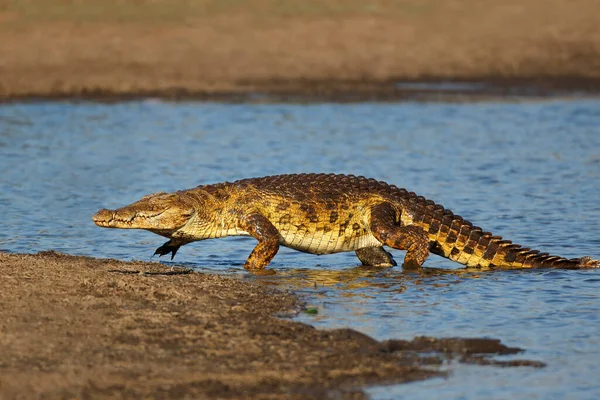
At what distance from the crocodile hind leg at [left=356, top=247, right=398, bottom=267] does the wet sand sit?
1.68 m

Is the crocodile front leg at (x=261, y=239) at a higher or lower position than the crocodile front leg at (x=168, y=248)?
higher

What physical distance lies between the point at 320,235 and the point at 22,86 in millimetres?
13909

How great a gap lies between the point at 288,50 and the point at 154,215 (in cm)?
1472

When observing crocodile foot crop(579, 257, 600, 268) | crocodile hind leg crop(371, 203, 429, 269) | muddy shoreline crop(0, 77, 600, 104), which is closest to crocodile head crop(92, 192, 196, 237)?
crocodile hind leg crop(371, 203, 429, 269)

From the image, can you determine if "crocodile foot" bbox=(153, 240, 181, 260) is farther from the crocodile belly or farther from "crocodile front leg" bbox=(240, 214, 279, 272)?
the crocodile belly

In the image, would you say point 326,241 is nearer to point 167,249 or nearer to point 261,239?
point 261,239

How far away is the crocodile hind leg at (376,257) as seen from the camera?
9.31 meters

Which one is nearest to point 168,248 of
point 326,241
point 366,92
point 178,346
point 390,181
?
point 326,241

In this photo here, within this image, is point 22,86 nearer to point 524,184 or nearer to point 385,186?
point 524,184

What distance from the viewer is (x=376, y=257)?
934 cm

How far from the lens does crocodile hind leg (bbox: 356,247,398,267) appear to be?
931cm

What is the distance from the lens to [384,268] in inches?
365

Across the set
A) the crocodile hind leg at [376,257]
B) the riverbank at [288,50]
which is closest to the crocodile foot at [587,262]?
the crocodile hind leg at [376,257]

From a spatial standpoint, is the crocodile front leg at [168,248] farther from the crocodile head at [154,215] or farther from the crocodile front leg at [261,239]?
the crocodile front leg at [261,239]
